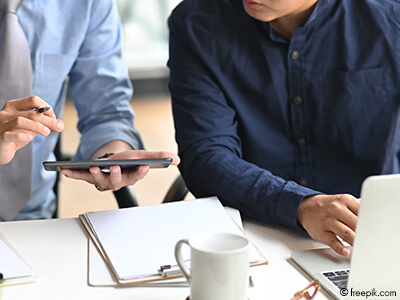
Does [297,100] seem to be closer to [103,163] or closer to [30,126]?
[103,163]

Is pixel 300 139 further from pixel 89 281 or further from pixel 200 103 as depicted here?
pixel 89 281

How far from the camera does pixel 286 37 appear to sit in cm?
150

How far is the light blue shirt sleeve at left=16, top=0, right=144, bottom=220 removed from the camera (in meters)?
1.55

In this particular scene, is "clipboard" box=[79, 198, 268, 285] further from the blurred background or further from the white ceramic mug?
the blurred background

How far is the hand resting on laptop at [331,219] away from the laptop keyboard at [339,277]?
56 millimetres

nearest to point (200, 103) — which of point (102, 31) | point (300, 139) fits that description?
point (300, 139)

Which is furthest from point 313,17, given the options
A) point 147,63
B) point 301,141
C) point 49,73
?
point 147,63

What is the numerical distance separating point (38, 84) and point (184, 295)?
0.87 m

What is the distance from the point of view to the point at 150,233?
1.09m

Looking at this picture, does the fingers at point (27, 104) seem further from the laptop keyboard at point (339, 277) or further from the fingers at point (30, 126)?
the laptop keyboard at point (339, 277)

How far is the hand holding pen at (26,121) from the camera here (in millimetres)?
1081

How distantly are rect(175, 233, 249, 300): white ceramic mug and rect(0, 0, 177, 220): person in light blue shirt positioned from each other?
72 cm

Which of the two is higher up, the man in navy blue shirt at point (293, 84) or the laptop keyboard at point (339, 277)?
the man in navy blue shirt at point (293, 84)

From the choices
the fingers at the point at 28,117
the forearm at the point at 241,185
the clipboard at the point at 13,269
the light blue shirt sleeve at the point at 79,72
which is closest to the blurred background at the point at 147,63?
the light blue shirt sleeve at the point at 79,72
